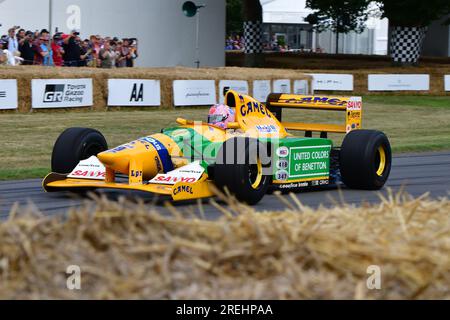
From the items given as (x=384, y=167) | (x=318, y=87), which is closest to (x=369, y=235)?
(x=384, y=167)

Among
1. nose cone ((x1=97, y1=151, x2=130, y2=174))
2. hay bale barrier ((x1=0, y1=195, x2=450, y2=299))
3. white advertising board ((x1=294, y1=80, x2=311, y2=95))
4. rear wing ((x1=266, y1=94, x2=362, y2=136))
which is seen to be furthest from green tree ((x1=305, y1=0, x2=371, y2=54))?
hay bale barrier ((x1=0, y1=195, x2=450, y2=299))

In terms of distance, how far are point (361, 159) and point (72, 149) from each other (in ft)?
10.3

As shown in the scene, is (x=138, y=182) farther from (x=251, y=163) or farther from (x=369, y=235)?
(x=369, y=235)

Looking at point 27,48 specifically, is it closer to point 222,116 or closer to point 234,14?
point 222,116

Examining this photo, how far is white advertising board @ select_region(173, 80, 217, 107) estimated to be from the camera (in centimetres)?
2223

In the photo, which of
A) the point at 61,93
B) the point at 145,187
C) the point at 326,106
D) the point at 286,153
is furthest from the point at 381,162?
the point at 61,93

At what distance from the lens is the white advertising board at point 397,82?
91.9ft

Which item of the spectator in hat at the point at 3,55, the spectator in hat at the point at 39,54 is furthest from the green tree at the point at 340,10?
the spectator in hat at the point at 3,55

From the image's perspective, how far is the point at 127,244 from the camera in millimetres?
4039

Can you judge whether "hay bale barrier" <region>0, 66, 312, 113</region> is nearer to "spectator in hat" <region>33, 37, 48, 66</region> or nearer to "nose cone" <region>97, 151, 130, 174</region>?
"spectator in hat" <region>33, 37, 48, 66</region>

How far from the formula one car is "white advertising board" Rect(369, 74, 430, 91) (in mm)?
16791

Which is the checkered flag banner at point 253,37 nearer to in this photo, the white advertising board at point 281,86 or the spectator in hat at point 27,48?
the white advertising board at point 281,86
